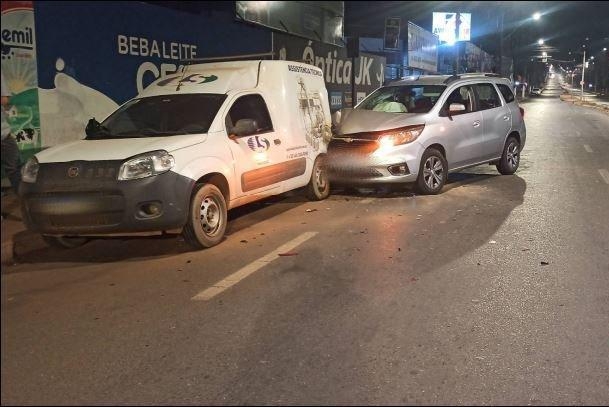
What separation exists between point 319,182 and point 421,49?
23.2 meters

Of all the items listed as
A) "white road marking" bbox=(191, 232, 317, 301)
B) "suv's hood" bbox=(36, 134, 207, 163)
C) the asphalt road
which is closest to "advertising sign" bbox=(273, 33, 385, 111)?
"white road marking" bbox=(191, 232, 317, 301)

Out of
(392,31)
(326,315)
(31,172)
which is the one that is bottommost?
(326,315)

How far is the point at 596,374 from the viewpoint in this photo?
3654 millimetres

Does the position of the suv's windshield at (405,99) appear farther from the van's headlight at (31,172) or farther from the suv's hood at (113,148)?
the van's headlight at (31,172)

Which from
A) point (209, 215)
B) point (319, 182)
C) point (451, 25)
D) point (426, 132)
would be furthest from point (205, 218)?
point (451, 25)

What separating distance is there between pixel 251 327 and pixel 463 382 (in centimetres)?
152

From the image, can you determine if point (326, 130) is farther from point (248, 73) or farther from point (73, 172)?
point (73, 172)

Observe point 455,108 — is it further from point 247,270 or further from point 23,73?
point 23,73

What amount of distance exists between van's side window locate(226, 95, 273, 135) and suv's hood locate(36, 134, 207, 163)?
0.63 metres

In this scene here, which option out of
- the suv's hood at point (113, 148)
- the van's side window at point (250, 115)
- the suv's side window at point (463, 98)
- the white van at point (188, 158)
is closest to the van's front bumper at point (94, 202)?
the white van at point (188, 158)

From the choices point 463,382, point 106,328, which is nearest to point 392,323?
point 463,382

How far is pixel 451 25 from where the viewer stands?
4631cm

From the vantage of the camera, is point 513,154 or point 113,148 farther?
point 513,154

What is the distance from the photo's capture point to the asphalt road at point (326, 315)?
136 inches
